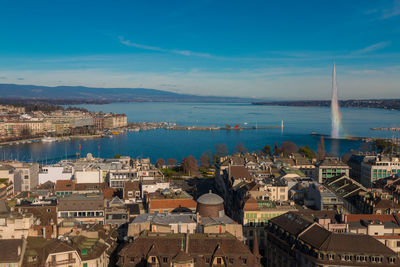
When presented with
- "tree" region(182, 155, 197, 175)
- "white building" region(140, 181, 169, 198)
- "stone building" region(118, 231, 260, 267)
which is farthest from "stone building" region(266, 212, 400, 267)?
"tree" region(182, 155, 197, 175)

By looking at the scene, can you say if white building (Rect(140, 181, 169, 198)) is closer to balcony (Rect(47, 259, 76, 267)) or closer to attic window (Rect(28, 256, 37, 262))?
balcony (Rect(47, 259, 76, 267))

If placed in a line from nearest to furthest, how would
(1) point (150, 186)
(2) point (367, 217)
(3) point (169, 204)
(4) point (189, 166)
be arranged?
(2) point (367, 217) → (3) point (169, 204) → (1) point (150, 186) → (4) point (189, 166)

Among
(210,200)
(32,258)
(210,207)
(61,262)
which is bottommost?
(61,262)

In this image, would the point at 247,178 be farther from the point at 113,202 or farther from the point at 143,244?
the point at 143,244

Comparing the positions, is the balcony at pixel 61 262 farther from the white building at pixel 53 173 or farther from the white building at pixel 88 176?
the white building at pixel 53 173

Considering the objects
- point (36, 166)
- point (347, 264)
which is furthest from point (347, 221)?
point (36, 166)

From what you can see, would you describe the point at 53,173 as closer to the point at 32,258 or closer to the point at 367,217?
the point at 32,258

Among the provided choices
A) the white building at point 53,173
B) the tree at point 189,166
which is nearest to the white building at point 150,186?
the white building at point 53,173

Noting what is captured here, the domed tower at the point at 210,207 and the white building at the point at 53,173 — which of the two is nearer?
the domed tower at the point at 210,207

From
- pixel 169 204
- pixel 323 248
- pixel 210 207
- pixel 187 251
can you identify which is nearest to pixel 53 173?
pixel 169 204
